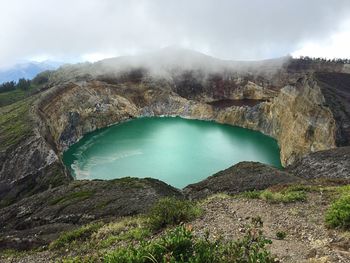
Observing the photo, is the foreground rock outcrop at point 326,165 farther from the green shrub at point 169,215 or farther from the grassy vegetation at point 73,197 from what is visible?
the green shrub at point 169,215

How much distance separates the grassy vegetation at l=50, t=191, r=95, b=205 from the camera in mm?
37562

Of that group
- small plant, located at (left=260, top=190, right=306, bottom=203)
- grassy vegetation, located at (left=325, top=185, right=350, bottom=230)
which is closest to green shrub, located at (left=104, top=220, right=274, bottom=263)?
grassy vegetation, located at (left=325, top=185, right=350, bottom=230)

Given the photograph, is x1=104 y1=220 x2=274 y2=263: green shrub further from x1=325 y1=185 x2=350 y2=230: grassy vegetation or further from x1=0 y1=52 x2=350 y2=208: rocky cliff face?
x1=0 y1=52 x2=350 y2=208: rocky cliff face

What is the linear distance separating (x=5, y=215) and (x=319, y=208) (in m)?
32.5

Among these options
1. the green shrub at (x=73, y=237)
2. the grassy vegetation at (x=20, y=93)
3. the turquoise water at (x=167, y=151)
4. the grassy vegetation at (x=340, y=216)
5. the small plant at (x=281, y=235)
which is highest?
the grassy vegetation at (x=20, y=93)

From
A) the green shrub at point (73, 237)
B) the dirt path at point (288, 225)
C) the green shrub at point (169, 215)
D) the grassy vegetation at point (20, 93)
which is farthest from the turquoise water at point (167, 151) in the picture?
the green shrub at point (169, 215)

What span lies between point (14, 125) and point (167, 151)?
29.5 m

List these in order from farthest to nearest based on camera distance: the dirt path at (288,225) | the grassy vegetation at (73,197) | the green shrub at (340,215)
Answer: the grassy vegetation at (73,197)
the green shrub at (340,215)
the dirt path at (288,225)

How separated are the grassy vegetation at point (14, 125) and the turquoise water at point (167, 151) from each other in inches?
430

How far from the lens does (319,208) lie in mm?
17453

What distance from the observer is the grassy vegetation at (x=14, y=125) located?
68375mm

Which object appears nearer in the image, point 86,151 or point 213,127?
point 86,151

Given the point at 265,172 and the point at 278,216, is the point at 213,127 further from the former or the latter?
the point at 278,216

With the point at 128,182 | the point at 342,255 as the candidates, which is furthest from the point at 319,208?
the point at 128,182
